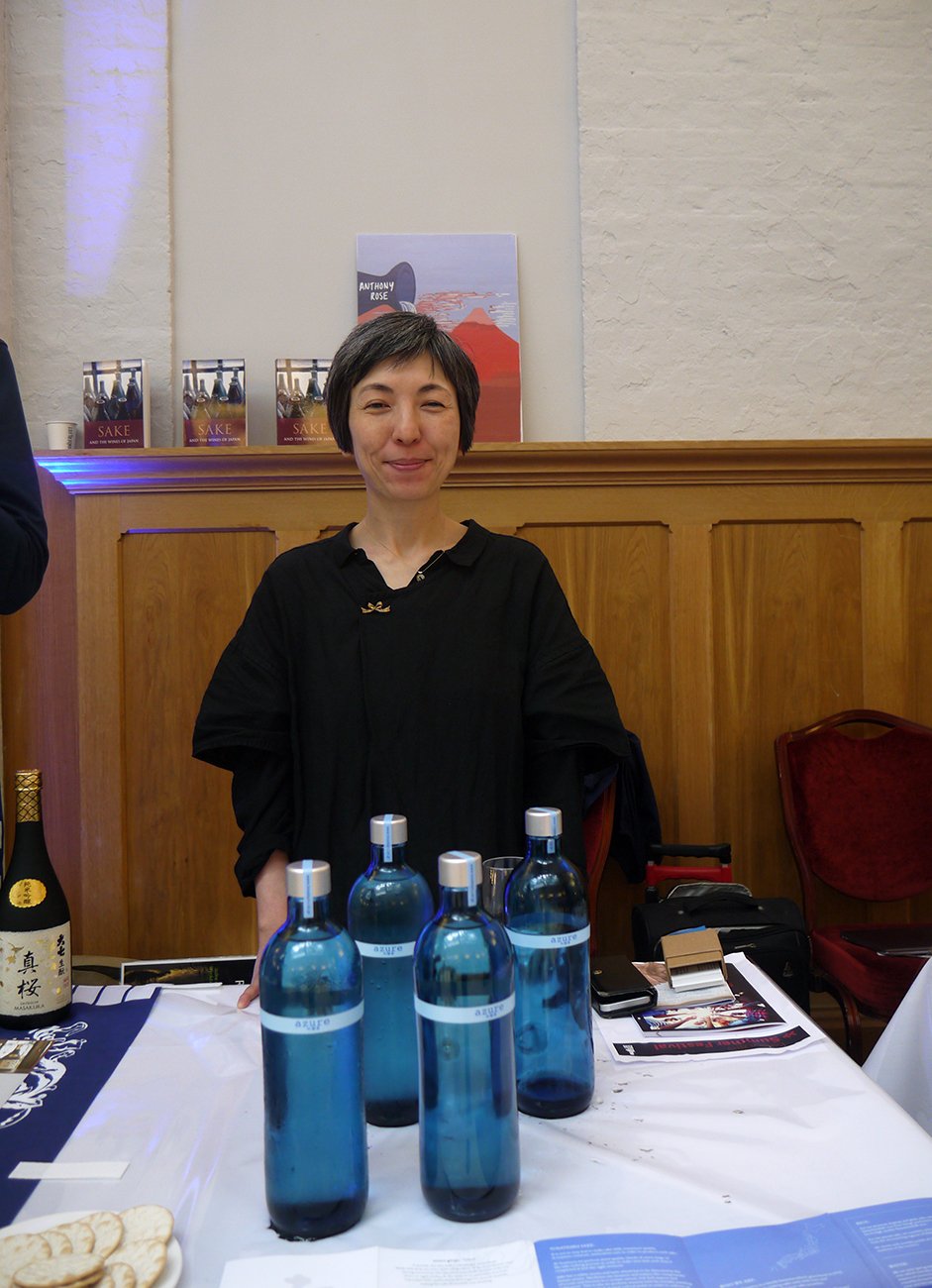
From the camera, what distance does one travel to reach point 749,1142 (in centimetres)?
83

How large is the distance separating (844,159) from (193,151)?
208cm

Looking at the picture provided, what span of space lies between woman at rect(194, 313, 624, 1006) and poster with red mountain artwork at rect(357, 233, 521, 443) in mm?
1549

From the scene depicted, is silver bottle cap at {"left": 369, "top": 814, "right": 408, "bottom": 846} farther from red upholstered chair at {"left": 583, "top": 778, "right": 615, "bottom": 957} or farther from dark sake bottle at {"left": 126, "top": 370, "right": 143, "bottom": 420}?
dark sake bottle at {"left": 126, "top": 370, "right": 143, "bottom": 420}

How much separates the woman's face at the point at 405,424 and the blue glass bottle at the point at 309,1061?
0.72 metres

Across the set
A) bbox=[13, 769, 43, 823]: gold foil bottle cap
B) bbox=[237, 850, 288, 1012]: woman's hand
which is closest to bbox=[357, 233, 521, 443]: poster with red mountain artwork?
bbox=[237, 850, 288, 1012]: woman's hand

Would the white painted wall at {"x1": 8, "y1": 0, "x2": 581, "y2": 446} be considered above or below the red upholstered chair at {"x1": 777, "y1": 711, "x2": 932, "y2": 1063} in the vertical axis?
above

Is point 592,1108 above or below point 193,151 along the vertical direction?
below

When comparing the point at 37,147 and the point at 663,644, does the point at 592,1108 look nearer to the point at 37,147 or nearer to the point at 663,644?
the point at 663,644

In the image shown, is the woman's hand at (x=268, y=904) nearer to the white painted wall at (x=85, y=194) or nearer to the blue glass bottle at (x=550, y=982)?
the blue glass bottle at (x=550, y=982)

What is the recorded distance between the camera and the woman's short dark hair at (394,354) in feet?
4.19

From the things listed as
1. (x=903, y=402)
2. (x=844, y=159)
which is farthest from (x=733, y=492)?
(x=844, y=159)

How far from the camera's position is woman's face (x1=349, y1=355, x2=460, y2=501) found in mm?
1276

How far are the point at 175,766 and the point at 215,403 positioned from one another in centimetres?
109

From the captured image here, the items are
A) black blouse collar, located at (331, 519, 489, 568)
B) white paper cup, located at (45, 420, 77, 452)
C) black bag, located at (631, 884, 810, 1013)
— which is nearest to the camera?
black blouse collar, located at (331, 519, 489, 568)
